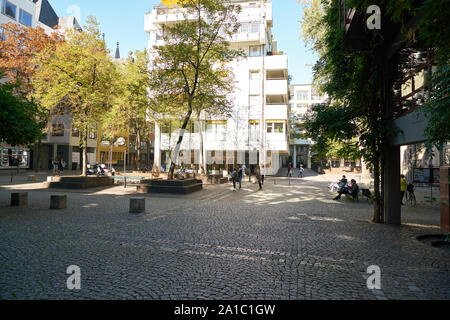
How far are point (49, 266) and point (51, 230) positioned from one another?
3.08 m

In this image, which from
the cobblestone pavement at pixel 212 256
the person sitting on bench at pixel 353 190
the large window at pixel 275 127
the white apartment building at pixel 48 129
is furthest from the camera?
the large window at pixel 275 127

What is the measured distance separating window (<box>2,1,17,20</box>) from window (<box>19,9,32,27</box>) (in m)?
1.07

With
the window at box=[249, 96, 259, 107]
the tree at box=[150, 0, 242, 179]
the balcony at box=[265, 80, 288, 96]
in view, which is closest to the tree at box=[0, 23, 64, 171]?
the tree at box=[150, 0, 242, 179]

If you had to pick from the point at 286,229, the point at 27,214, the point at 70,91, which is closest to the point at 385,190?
the point at 286,229

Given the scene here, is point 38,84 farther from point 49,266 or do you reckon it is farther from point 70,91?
point 49,266

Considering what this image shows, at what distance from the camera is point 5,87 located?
956cm

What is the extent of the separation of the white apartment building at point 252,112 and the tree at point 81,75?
58.2 ft

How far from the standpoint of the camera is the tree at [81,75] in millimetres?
18172

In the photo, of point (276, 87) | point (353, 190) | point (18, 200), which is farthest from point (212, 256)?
point (276, 87)

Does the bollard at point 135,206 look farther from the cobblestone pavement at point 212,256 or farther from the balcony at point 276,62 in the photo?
the balcony at point 276,62

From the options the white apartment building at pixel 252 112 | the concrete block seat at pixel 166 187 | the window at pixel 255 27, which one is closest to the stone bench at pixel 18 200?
the concrete block seat at pixel 166 187

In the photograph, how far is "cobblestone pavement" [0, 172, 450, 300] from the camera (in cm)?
421

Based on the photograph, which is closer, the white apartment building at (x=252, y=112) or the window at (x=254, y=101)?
the white apartment building at (x=252, y=112)

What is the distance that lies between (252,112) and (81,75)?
76.3 feet
